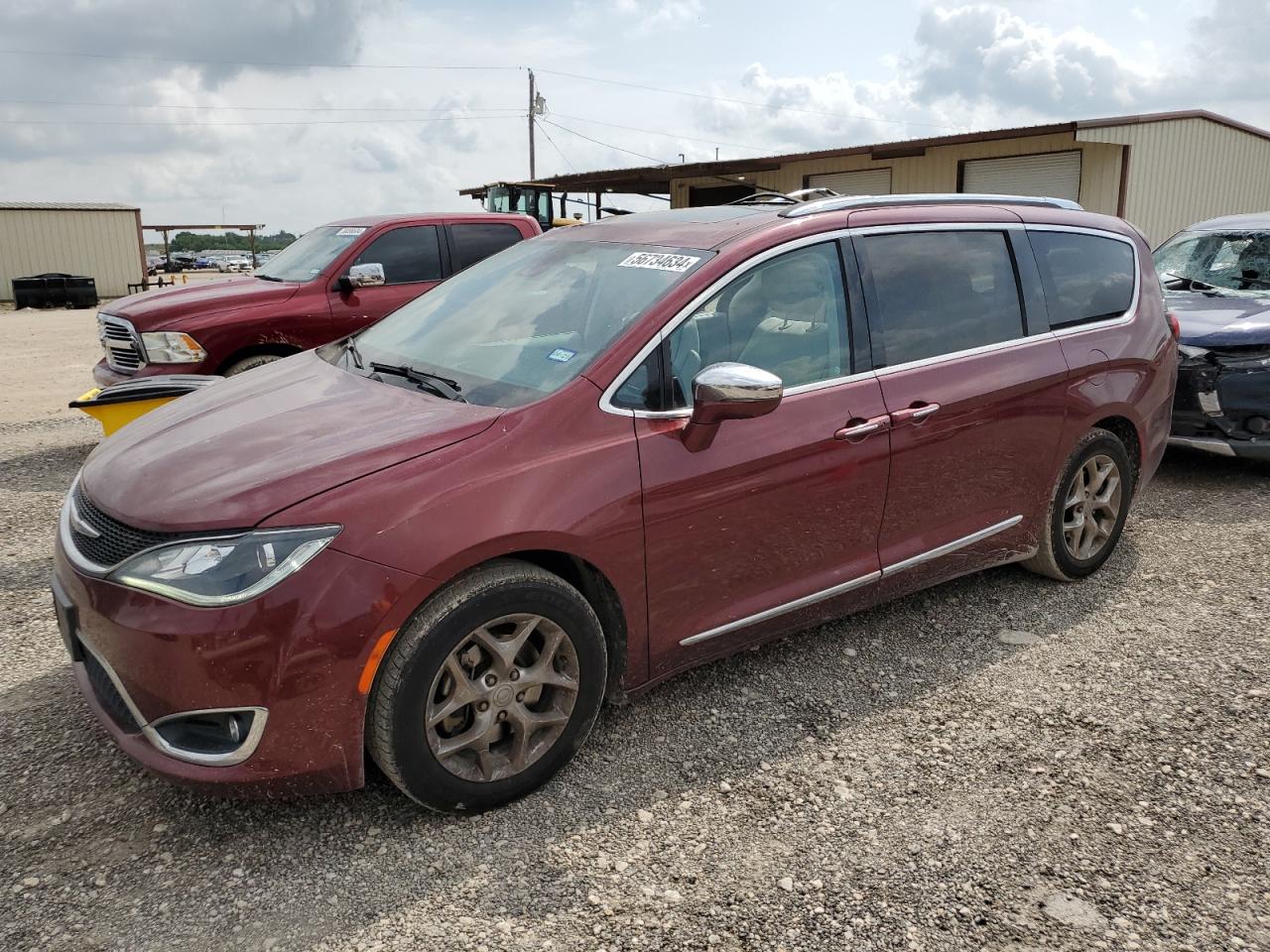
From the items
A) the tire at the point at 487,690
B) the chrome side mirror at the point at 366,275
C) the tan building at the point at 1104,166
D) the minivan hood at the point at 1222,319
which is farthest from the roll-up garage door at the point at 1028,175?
the tire at the point at 487,690

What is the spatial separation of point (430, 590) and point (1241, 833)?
2418 mm

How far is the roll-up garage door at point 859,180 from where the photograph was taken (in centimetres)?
1916

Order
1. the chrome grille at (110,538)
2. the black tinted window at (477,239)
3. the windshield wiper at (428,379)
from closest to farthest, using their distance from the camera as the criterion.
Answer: the chrome grille at (110,538)
the windshield wiper at (428,379)
the black tinted window at (477,239)

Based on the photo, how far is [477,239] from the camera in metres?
8.24

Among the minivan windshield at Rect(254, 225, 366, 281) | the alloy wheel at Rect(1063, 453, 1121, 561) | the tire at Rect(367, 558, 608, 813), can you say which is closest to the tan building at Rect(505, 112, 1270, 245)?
the minivan windshield at Rect(254, 225, 366, 281)

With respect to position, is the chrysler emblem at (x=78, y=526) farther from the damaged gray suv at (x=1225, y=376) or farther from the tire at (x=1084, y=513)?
the damaged gray suv at (x=1225, y=376)

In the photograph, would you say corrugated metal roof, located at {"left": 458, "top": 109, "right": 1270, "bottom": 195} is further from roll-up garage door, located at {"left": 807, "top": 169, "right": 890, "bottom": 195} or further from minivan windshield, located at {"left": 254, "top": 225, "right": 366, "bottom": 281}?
minivan windshield, located at {"left": 254, "top": 225, "right": 366, "bottom": 281}

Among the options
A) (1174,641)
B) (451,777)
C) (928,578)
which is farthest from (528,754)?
(1174,641)

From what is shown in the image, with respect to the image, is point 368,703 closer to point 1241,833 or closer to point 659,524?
point 659,524

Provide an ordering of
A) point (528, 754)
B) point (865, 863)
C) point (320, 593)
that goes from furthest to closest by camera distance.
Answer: point (528, 754) < point (865, 863) < point (320, 593)

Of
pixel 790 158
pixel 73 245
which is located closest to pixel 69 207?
pixel 73 245

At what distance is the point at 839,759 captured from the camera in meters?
3.19

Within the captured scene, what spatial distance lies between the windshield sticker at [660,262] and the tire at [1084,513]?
2.08m

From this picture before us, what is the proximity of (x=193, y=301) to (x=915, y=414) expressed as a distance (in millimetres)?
5473
